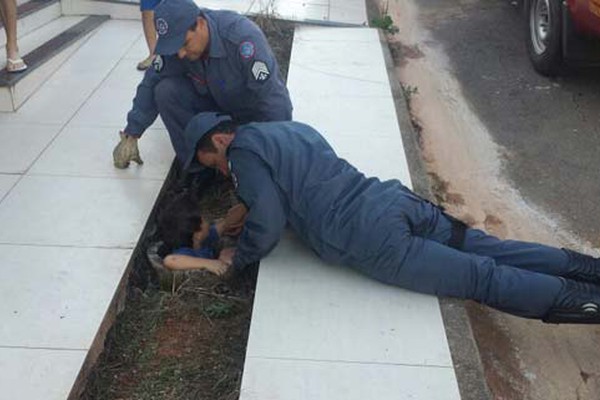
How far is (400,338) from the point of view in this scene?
277 cm

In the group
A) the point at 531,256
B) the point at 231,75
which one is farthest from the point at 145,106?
the point at 531,256

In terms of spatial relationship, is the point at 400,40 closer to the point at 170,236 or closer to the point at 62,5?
the point at 62,5

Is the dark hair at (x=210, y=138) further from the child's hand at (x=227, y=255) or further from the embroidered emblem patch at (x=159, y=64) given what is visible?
the embroidered emblem patch at (x=159, y=64)

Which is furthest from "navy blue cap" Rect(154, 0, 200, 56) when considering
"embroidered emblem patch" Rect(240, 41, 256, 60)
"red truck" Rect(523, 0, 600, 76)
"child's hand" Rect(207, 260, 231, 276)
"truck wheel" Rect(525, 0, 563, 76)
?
"truck wheel" Rect(525, 0, 563, 76)

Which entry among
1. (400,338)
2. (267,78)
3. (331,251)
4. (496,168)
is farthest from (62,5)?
(400,338)

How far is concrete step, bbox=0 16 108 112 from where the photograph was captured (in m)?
4.54

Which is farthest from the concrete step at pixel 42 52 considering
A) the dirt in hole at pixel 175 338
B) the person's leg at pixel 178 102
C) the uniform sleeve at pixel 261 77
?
the uniform sleeve at pixel 261 77

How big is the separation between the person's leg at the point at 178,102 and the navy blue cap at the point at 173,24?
1.65 ft

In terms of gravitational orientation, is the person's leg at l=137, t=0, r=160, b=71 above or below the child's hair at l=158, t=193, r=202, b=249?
above

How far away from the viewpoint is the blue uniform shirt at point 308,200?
2.92m

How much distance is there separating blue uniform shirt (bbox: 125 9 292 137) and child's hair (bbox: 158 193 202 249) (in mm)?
582

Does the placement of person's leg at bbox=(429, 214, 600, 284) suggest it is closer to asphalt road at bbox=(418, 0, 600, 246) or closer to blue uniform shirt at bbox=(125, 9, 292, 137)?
asphalt road at bbox=(418, 0, 600, 246)

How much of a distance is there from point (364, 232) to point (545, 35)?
372cm

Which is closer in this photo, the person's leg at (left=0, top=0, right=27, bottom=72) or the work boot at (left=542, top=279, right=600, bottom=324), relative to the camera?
the work boot at (left=542, top=279, right=600, bottom=324)
